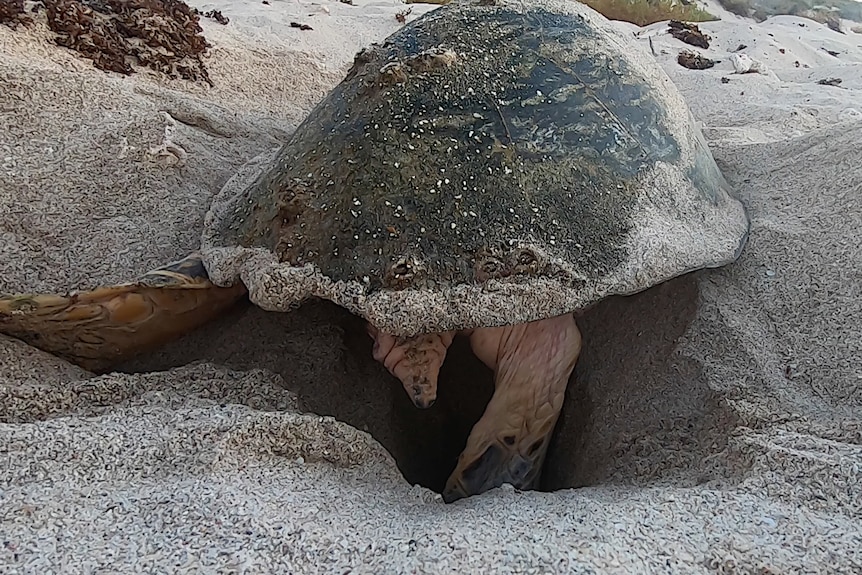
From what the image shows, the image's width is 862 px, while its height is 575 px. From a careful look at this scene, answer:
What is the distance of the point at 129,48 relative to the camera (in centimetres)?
247

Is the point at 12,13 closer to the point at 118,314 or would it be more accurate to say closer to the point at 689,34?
the point at 118,314

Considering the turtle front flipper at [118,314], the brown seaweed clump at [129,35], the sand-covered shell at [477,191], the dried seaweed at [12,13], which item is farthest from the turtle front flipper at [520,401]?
the dried seaweed at [12,13]

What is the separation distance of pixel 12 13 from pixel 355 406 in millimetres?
1898

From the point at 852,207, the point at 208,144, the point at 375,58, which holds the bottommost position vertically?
the point at 208,144

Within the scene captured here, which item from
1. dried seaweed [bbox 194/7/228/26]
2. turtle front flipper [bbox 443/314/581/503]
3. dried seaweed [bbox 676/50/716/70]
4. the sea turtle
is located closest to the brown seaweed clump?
dried seaweed [bbox 194/7/228/26]

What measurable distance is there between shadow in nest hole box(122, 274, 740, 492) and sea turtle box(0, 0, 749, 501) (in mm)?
78

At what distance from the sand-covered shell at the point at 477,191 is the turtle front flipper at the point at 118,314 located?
3.4 inches

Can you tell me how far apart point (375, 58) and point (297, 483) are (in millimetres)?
1013

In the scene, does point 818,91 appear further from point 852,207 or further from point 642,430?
point 642,430

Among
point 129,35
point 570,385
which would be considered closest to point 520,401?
point 570,385

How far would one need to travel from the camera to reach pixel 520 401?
5.10 feet

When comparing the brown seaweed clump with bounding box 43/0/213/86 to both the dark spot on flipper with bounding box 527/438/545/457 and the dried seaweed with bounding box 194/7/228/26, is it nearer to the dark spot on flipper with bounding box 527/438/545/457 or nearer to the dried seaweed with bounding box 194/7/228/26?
the dried seaweed with bounding box 194/7/228/26

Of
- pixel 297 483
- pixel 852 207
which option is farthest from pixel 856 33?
pixel 297 483

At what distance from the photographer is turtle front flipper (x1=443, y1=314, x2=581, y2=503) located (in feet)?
4.86
